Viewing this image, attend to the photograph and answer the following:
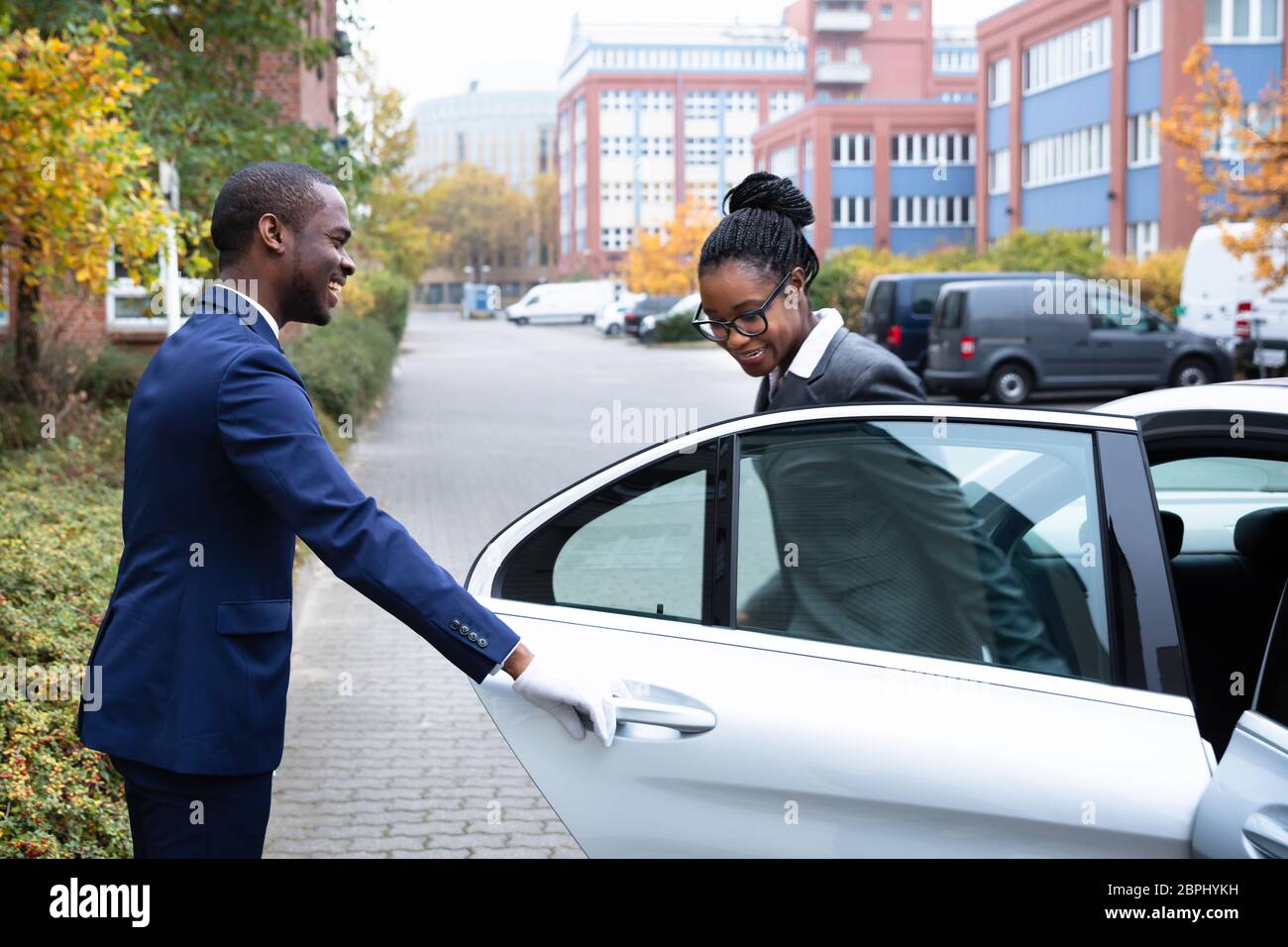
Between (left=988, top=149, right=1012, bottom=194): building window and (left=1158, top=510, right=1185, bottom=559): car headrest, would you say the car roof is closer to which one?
(left=1158, top=510, right=1185, bottom=559): car headrest

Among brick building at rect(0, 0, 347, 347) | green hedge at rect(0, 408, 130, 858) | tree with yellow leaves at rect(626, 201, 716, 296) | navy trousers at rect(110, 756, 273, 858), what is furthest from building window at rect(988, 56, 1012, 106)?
navy trousers at rect(110, 756, 273, 858)

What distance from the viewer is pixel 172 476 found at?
2.50 metres

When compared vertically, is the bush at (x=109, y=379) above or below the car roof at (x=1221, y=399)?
below

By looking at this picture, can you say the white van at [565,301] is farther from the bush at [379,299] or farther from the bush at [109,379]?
the bush at [109,379]

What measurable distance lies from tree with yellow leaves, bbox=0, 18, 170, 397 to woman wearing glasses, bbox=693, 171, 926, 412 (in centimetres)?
654

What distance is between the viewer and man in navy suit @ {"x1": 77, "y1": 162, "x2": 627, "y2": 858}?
2484 millimetres

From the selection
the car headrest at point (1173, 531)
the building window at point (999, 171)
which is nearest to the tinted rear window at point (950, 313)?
the car headrest at point (1173, 531)

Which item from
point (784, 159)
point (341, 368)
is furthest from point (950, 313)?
point (784, 159)

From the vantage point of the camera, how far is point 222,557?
98.7 inches

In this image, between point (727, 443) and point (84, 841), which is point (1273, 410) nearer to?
point (727, 443)

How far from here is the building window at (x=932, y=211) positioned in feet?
249

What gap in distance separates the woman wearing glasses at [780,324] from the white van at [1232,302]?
20.8m
